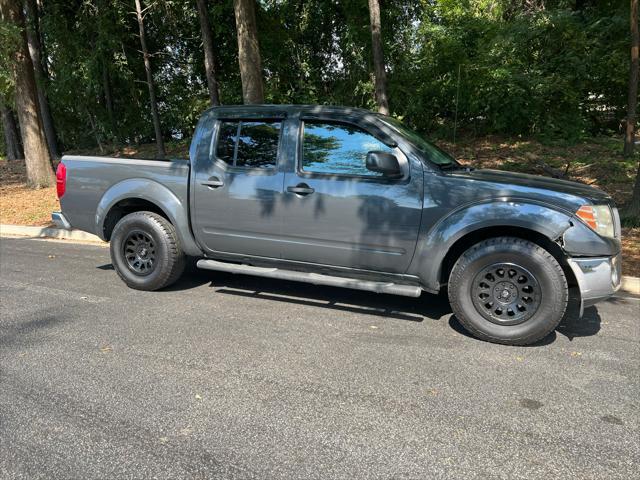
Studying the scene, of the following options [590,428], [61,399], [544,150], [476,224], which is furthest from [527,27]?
[61,399]

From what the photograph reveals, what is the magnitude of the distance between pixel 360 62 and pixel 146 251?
488 inches

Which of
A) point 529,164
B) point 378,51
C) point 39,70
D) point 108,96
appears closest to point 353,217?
point 378,51

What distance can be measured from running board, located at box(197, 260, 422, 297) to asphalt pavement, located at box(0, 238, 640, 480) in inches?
14.3

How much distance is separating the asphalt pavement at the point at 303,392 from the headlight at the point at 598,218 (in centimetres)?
95

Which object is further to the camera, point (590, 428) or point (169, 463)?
point (590, 428)

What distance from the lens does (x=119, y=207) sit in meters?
5.46

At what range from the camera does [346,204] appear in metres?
4.35

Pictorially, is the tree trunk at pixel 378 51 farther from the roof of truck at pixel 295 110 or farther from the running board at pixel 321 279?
the running board at pixel 321 279

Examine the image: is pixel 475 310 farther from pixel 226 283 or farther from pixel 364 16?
pixel 364 16

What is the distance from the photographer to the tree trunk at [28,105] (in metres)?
12.1

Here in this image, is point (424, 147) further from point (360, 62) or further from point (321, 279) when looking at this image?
point (360, 62)

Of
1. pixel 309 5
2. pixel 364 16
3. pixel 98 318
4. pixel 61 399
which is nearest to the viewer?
pixel 61 399

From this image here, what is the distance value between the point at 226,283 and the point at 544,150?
9.63m

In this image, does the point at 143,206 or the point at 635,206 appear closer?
the point at 143,206
